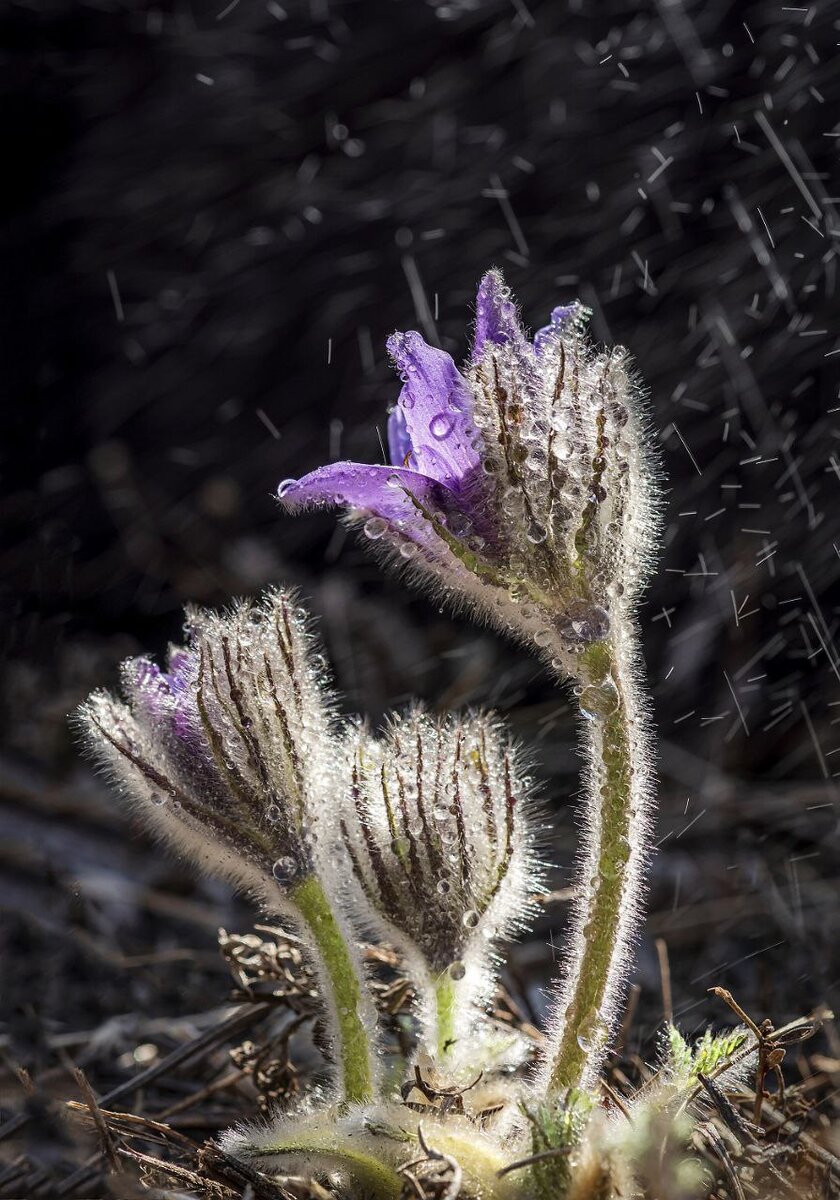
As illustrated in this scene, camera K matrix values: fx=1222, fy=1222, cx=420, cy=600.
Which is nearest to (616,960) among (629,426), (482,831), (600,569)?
(482,831)

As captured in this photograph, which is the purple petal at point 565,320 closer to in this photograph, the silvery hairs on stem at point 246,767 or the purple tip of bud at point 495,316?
the purple tip of bud at point 495,316

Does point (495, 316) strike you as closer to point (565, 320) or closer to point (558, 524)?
point (565, 320)

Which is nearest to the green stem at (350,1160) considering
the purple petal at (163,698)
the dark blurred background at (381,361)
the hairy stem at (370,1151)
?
the hairy stem at (370,1151)

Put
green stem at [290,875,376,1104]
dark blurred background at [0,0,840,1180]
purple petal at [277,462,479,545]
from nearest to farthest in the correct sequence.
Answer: purple petal at [277,462,479,545]
green stem at [290,875,376,1104]
dark blurred background at [0,0,840,1180]

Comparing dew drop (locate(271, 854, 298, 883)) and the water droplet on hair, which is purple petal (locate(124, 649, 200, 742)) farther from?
the water droplet on hair

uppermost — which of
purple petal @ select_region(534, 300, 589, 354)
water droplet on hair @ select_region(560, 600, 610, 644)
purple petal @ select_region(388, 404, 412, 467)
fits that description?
purple petal @ select_region(534, 300, 589, 354)

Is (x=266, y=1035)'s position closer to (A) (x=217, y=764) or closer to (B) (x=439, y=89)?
(A) (x=217, y=764)

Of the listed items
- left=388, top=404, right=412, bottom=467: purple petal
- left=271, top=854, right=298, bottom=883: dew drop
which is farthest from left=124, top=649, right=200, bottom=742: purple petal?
left=388, top=404, right=412, bottom=467: purple petal
